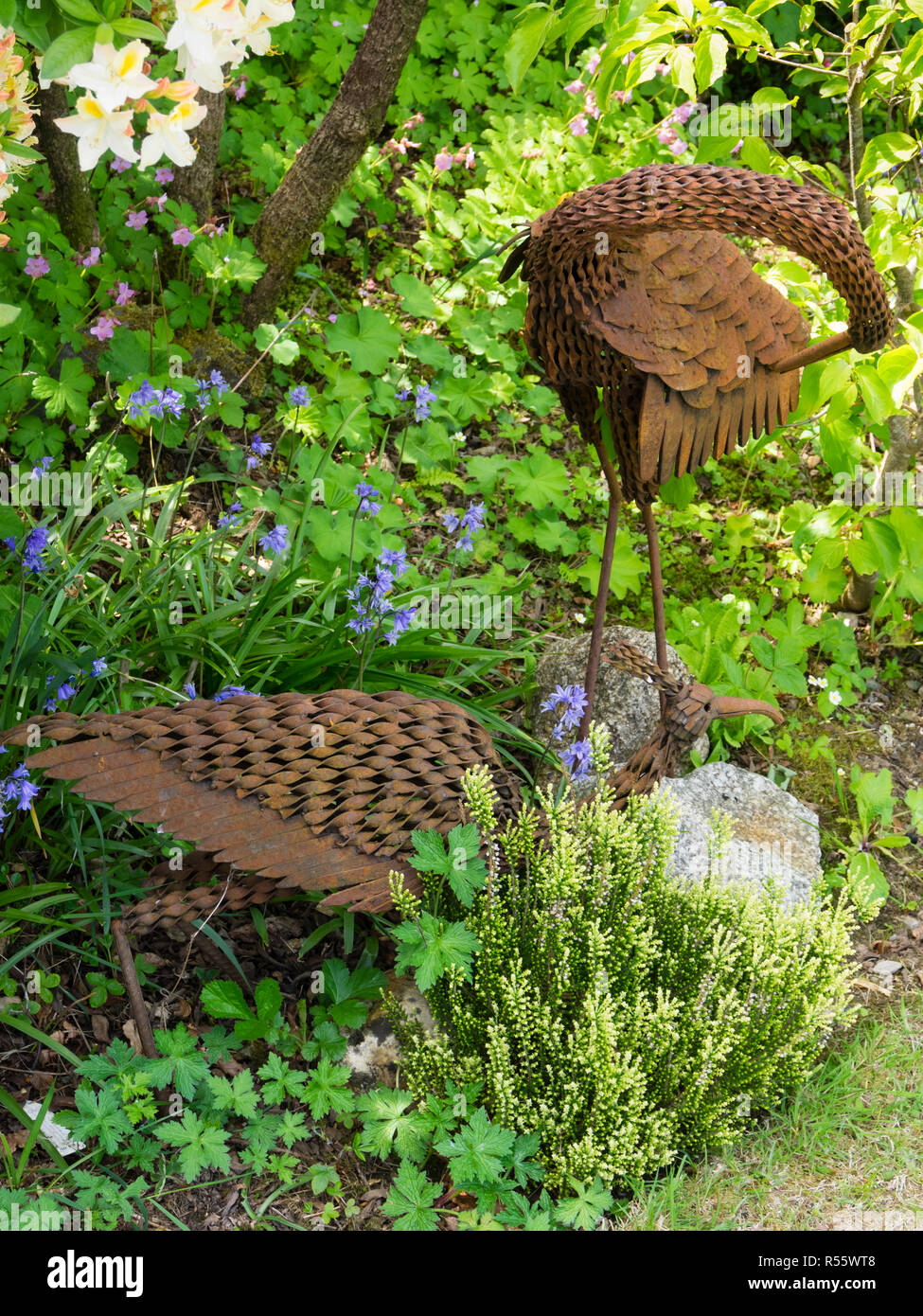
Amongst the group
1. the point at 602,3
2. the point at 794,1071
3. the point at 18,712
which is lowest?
the point at 794,1071

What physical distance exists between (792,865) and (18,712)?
1980mm

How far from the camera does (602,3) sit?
8.33 feet

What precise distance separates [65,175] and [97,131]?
234cm

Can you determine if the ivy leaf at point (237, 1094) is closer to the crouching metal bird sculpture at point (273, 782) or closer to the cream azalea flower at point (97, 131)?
the crouching metal bird sculpture at point (273, 782)

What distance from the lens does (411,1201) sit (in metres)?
2.08

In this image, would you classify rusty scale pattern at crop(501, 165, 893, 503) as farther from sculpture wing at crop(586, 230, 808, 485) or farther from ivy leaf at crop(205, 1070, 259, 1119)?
ivy leaf at crop(205, 1070, 259, 1119)

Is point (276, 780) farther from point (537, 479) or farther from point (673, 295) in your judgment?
point (537, 479)

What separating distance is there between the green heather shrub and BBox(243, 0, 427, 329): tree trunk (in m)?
2.46

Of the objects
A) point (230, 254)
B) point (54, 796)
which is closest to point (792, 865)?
point (54, 796)

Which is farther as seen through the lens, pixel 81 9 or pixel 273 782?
pixel 273 782

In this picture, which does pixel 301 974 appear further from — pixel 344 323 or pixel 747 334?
pixel 344 323

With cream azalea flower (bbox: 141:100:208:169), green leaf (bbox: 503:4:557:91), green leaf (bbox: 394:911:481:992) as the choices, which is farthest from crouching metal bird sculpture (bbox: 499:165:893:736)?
green leaf (bbox: 394:911:481:992)

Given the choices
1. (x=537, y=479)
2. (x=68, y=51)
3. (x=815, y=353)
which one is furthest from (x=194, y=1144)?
(x=537, y=479)

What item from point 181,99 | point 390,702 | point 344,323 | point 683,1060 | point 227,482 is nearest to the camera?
point 181,99
